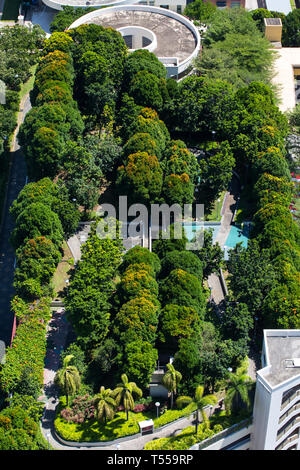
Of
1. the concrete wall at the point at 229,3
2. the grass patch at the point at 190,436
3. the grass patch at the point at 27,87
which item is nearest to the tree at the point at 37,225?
the grass patch at the point at 190,436

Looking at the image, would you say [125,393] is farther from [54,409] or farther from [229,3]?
[229,3]

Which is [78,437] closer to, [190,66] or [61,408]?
[61,408]

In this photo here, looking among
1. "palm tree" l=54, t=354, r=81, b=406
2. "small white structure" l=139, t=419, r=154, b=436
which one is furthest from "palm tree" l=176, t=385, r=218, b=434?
"palm tree" l=54, t=354, r=81, b=406

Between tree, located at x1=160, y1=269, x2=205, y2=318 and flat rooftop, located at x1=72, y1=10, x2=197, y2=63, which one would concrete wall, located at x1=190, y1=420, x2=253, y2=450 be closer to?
tree, located at x1=160, y1=269, x2=205, y2=318

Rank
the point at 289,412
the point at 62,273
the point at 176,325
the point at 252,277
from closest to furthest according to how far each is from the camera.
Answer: the point at 289,412, the point at 176,325, the point at 252,277, the point at 62,273

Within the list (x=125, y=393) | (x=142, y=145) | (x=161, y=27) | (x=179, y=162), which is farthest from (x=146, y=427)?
(x=161, y=27)
